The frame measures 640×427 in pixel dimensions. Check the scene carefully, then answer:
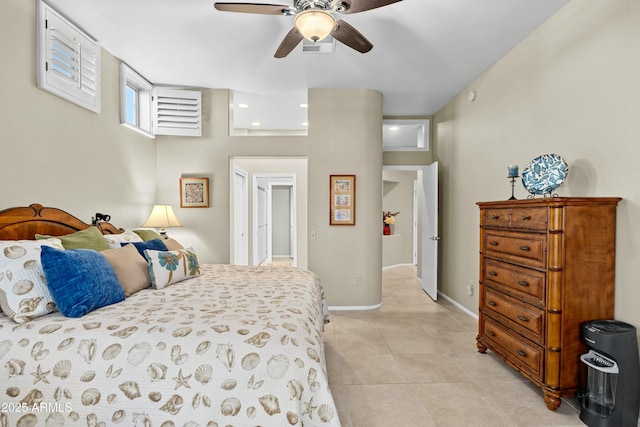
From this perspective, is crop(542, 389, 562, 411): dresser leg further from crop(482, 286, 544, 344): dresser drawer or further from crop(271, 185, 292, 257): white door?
crop(271, 185, 292, 257): white door

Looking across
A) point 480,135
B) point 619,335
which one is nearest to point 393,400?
point 619,335

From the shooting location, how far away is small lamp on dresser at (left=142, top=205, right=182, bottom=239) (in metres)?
3.77

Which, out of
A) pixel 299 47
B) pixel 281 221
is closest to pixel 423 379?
pixel 299 47

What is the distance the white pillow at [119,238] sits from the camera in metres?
2.54

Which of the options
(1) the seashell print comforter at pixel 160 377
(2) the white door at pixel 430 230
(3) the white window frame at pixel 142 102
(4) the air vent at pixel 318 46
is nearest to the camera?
(1) the seashell print comforter at pixel 160 377

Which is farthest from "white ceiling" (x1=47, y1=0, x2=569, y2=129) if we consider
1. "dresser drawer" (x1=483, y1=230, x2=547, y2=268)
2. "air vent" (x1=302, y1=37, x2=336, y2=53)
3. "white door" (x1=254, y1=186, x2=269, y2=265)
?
"white door" (x1=254, y1=186, x2=269, y2=265)

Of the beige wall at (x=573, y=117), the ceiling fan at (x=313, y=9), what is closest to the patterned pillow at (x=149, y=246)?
the ceiling fan at (x=313, y=9)

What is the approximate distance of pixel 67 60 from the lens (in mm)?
2734

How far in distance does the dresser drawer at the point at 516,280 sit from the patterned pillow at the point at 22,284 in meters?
2.90

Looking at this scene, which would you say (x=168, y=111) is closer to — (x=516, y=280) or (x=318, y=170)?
(x=318, y=170)

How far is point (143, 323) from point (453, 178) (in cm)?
411

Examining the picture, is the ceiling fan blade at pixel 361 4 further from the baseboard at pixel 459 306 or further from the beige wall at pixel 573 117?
the baseboard at pixel 459 306

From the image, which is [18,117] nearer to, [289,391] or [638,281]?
[289,391]

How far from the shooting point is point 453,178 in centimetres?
456
